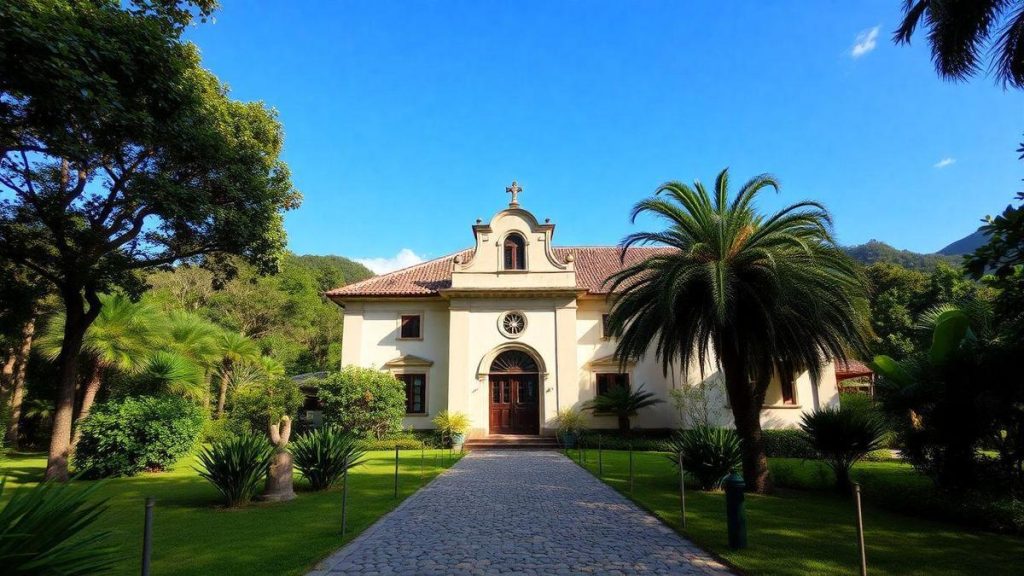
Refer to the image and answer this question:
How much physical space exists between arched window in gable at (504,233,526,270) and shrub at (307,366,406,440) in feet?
25.6

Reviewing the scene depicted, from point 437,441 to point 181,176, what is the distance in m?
14.1

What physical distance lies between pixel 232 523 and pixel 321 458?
10.00ft

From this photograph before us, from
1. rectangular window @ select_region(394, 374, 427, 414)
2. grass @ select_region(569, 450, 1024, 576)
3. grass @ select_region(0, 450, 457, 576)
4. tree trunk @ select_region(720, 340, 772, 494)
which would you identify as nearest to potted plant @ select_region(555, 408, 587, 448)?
rectangular window @ select_region(394, 374, 427, 414)

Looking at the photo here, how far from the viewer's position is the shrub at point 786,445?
1978 cm

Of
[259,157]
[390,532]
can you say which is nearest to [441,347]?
[259,157]

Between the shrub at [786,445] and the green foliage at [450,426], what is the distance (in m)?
11.9


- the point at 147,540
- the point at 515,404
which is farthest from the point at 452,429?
the point at 147,540

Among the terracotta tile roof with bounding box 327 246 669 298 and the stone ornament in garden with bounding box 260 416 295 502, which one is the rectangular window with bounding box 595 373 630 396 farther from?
the stone ornament in garden with bounding box 260 416 295 502

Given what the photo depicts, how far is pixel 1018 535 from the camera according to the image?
7914 mm

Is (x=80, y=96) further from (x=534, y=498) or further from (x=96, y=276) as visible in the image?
(x=534, y=498)

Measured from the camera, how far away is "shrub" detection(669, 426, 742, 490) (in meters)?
11.2

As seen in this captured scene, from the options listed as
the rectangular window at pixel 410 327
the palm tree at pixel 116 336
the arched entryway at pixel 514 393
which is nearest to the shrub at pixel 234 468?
the palm tree at pixel 116 336

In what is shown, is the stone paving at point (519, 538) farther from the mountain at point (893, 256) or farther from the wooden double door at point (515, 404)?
the mountain at point (893, 256)

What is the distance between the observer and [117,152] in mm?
11406
